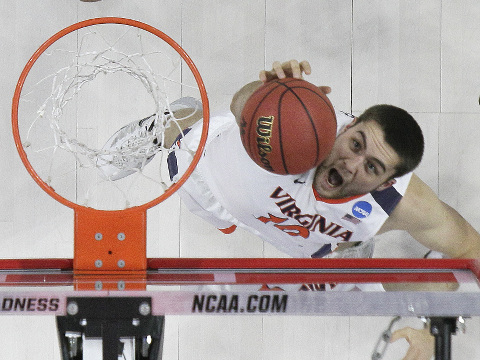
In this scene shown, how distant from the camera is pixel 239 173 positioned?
1850mm

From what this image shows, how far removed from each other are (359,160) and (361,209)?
25cm

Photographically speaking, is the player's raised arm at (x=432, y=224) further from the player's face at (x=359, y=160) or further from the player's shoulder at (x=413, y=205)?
the player's face at (x=359, y=160)

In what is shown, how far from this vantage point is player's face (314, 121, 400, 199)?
5.53 feet

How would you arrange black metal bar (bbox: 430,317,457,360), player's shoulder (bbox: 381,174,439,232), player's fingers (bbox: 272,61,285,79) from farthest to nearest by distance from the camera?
1. player's shoulder (bbox: 381,174,439,232)
2. player's fingers (bbox: 272,61,285,79)
3. black metal bar (bbox: 430,317,457,360)

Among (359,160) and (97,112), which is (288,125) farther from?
(97,112)

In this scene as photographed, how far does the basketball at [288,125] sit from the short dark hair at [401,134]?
12.0 inches

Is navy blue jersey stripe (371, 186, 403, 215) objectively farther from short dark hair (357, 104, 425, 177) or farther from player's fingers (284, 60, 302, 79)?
player's fingers (284, 60, 302, 79)

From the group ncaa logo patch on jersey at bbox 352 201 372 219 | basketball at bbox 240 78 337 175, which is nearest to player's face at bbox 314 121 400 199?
ncaa logo patch on jersey at bbox 352 201 372 219

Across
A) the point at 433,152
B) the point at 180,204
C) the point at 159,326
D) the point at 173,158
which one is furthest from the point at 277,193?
the point at 433,152

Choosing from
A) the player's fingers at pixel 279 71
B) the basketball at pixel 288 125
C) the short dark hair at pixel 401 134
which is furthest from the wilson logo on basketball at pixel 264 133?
the short dark hair at pixel 401 134

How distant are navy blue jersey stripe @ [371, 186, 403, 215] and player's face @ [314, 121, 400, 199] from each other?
11 centimetres

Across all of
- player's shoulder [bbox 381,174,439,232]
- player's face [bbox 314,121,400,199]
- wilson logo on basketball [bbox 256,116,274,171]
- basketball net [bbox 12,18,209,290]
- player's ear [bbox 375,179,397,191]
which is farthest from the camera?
basketball net [bbox 12,18,209,290]

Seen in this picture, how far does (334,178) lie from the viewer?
1.76 m

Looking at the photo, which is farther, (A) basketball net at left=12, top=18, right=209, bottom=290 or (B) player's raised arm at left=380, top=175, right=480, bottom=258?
(A) basketball net at left=12, top=18, right=209, bottom=290
